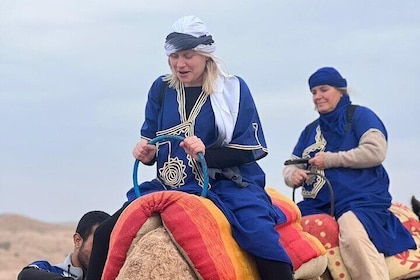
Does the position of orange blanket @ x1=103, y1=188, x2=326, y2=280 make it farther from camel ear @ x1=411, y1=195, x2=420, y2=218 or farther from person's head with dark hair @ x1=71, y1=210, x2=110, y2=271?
camel ear @ x1=411, y1=195, x2=420, y2=218

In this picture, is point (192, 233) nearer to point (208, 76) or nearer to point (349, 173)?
point (208, 76)

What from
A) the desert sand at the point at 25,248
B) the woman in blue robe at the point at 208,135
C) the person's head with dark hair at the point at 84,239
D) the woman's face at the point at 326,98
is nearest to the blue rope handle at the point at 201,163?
the woman in blue robe at the point at 208,135

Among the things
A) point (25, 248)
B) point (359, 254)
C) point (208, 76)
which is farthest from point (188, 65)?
point (25, 248)

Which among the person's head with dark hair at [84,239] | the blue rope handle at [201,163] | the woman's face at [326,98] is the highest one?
the woman's face at [326,98]

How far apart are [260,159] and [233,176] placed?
10.1 inches

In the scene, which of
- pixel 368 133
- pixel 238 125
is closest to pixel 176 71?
pixel 238 125

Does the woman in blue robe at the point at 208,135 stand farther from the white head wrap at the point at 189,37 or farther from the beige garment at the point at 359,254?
the beige garment at the point at 359,254

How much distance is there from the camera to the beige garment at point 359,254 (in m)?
10.1

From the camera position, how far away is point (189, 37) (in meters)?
7.93

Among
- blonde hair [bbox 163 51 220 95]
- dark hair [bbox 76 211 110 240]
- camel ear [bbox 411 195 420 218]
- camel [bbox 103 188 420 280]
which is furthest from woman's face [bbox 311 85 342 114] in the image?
camel [bbox 103 188 420 280]

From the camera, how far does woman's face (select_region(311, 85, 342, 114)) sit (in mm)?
10977

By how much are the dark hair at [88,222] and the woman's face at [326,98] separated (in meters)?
2.78

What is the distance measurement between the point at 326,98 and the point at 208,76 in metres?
3.11

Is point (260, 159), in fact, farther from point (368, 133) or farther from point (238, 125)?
point (368, 133)
